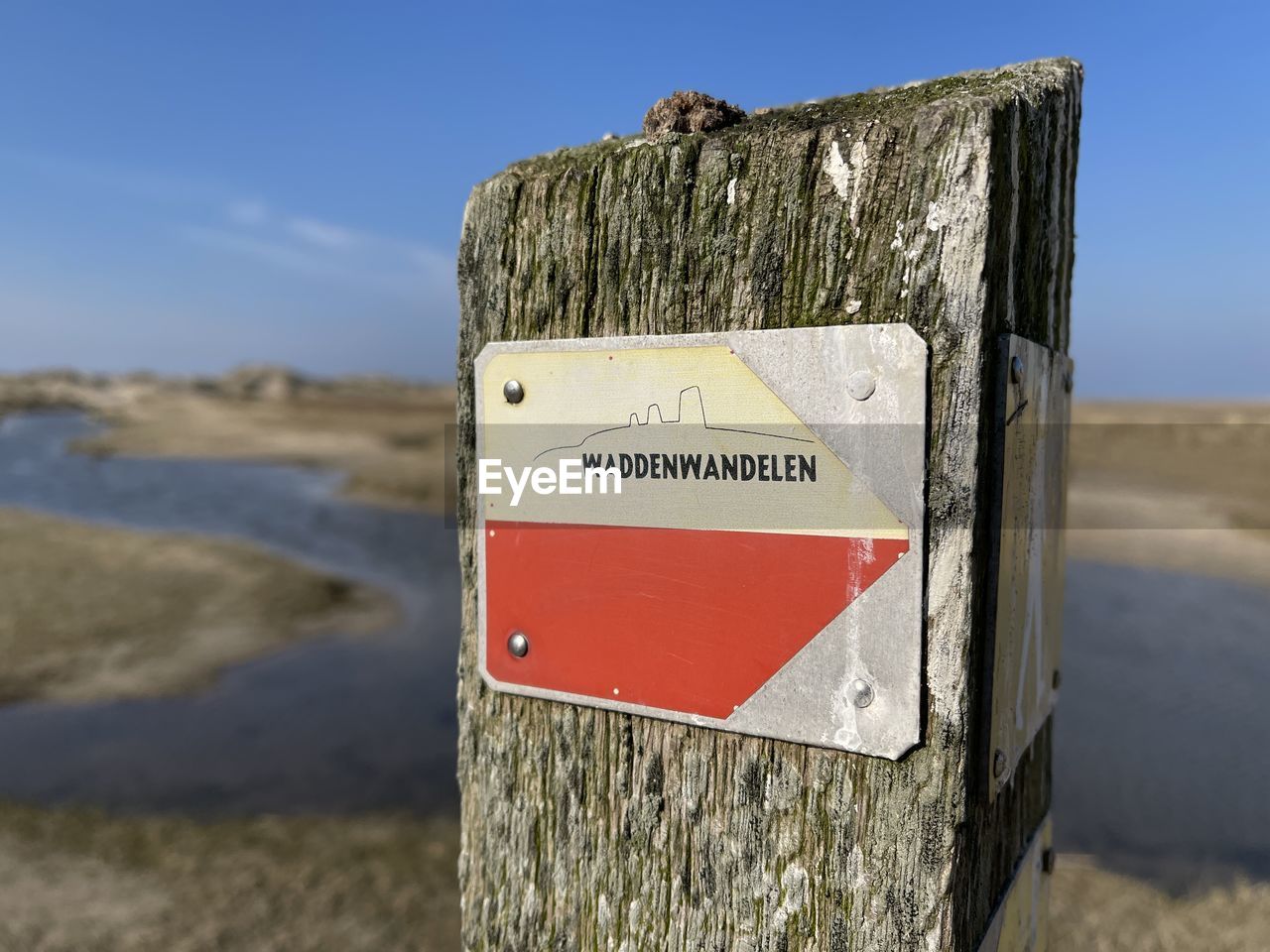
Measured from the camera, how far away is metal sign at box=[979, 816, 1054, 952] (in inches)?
56.1

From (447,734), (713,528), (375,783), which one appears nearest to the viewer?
(713,528)

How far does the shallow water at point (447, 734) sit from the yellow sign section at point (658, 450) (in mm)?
5025

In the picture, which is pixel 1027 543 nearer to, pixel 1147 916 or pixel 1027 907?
pixel 1027 907

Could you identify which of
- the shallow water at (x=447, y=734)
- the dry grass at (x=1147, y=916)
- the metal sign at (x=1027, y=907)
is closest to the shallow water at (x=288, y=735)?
the shallow water at (x=447, y=734)

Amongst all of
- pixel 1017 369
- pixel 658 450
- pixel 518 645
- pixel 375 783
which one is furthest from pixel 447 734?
pixel 1017 369

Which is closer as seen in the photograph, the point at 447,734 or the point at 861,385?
the point at 861,385

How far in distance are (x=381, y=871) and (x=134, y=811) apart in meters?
1.96

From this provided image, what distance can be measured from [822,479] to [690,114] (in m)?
0.64

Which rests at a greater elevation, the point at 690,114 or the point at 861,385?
the point at 690,114

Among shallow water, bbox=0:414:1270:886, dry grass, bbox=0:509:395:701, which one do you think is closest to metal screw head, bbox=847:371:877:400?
shallow water, bbox=0:414:1270:886

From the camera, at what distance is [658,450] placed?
1.34 meters

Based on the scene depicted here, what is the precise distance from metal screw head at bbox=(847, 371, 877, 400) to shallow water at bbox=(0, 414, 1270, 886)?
5.14 metres

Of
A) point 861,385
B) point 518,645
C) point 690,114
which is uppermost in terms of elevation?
point 690,114

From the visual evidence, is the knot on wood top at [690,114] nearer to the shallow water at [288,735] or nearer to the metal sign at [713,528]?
the metal sign at [713,528]
